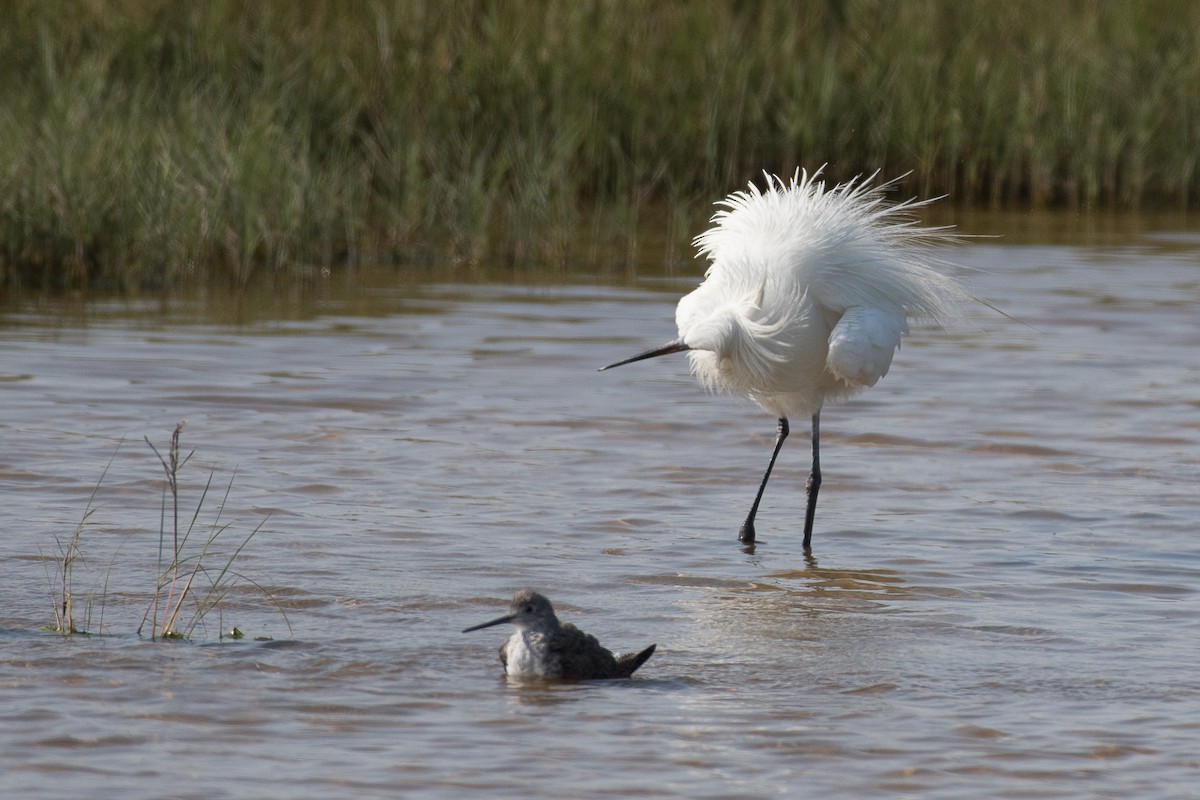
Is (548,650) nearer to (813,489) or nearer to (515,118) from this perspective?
(813,489)

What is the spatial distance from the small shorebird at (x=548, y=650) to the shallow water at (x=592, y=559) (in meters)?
0.07

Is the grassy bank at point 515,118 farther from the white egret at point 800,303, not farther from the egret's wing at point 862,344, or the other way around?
the egret's wing at point 862,344

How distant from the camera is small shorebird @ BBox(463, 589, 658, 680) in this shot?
205 inches

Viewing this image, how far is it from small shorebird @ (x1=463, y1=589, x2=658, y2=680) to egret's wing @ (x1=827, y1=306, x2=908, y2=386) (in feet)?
7.10

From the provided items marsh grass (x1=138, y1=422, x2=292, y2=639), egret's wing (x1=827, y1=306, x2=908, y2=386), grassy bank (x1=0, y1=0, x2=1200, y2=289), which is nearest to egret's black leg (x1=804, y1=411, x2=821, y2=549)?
egret's wing (x1=827, y1=306, x2=908, y2=386)

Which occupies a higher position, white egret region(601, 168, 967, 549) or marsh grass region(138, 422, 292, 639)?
white egret region(601, 168, 967, 549)

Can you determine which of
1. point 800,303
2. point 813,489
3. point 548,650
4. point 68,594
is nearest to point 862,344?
point 800,303

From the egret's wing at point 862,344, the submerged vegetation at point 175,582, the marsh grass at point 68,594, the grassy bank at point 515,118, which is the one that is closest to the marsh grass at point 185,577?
the submerged vegetation at point 175,582

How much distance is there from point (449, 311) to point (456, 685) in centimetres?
690

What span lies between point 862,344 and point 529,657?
243 centimetres

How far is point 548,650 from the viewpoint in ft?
17.0

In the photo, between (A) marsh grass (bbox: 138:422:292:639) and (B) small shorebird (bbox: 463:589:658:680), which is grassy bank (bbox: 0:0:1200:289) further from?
(B) small shorebird (bbox: 463:589:658:680)

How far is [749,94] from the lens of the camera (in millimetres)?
15492

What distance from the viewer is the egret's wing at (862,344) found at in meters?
7.15
